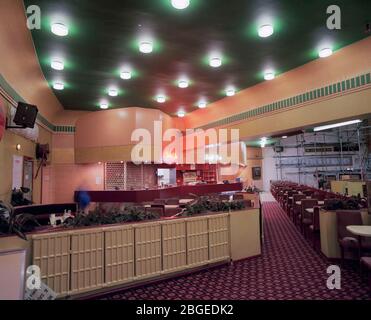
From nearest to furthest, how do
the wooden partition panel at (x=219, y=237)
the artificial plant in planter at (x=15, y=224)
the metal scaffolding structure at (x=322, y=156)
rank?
the artificial plant in planter at (x=15, y=224), the wooden partition panel at (x=219, y=237), the metal scaffolding structure at (x=322, y=156)

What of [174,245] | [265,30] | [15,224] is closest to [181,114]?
[265,30]

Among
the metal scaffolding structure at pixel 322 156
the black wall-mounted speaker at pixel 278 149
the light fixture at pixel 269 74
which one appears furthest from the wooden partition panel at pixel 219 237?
the black wall-mounted speaker at pixel 278 149

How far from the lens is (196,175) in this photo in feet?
43.6

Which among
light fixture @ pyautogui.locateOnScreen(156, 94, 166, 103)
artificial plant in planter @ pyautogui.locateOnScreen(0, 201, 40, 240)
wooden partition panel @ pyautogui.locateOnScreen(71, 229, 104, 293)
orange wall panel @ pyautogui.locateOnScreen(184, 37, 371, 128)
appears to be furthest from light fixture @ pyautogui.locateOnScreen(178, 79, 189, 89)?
artificial plant in planter @ pyautogui.locateOnScreen(0, 201, 40, 240)

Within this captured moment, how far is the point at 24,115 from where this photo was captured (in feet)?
17.9

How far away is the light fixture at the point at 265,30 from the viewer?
176 inches

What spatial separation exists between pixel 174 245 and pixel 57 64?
468 cm

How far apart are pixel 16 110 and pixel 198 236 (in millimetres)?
4504

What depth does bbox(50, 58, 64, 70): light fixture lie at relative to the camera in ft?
18.6

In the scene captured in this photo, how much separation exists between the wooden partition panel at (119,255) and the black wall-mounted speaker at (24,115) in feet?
11.6

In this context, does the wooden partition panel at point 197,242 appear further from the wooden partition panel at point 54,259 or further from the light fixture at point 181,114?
the light fixture at point 181,114

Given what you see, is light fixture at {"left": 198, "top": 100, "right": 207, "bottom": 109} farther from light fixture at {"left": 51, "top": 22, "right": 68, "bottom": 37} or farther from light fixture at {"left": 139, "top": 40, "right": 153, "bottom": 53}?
light fixture at {"left": 51, "top": 22, "right": 68, "bottom": 37}

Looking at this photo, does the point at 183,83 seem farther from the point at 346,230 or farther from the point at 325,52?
the point at 346,230
